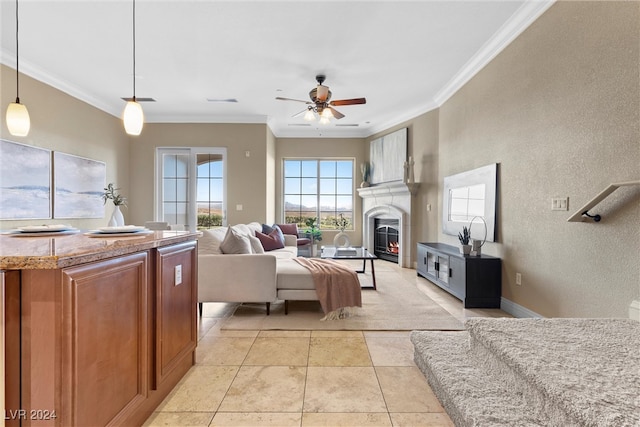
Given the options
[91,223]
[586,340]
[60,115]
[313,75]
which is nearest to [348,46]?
[313,75]

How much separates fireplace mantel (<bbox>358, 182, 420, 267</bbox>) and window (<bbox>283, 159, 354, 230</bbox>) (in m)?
0.59

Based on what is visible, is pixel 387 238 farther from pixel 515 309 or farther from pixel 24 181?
pixel 24 181

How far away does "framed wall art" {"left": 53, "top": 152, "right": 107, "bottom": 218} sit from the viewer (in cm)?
445

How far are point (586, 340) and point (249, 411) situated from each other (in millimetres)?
1883

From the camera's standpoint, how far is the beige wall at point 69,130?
12.5ft

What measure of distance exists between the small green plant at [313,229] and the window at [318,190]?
116mm

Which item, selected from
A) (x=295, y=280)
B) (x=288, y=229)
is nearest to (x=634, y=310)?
(x=295, y=280)

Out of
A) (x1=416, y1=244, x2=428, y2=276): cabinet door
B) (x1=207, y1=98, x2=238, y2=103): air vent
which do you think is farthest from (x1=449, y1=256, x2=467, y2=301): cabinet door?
(x1=207, y1=98, x2=238, y2=103): air vent

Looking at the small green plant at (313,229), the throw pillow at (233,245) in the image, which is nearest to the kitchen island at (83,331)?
the throw pillow at (233,245)

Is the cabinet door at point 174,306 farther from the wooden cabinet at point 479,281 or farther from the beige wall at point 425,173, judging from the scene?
the beige wall at point 425,173

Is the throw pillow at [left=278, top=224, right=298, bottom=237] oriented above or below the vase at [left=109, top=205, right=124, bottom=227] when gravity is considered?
below

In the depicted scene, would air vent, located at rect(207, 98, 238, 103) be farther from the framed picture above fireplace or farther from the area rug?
the framed picture above fireplace

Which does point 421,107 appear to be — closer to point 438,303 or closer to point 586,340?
point 438,303

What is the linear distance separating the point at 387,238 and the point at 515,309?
3.67m
